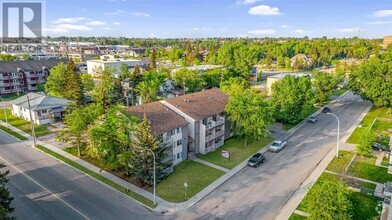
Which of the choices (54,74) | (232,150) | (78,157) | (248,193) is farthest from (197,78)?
(248,193)

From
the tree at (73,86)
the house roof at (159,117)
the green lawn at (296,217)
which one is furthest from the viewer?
the tree at (73,86)

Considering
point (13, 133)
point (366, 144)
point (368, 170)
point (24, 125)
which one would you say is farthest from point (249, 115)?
point (24, 125)

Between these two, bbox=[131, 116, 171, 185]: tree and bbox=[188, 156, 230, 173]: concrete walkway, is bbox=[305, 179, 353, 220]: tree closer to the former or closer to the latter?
bbox=[188, 156, 230, 173]: concrete walkway

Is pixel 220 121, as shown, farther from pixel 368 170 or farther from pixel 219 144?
pixel 368 170

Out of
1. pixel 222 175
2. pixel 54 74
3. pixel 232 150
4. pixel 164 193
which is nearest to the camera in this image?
pixel 164 193

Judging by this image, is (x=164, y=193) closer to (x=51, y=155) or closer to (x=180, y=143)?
(x=180, y=143)

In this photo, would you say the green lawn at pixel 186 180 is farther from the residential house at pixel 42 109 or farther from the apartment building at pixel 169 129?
the residential house at pixel 42 109

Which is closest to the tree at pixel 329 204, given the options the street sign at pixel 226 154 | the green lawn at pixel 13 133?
the street sign at pixel 226 154
